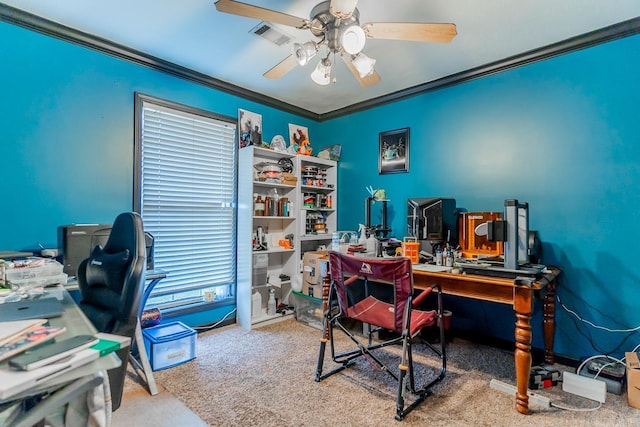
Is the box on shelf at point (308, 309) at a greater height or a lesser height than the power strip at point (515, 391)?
greater

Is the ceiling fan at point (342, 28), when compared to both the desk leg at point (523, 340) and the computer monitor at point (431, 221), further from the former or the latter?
the desk leg at point (523, 340)

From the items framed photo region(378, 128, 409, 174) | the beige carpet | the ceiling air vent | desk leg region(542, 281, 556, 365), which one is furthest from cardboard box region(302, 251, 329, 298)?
the ceiling air vent

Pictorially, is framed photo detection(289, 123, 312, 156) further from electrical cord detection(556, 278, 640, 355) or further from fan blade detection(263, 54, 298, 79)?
electrical cord detection(556, 278, 640, 355)

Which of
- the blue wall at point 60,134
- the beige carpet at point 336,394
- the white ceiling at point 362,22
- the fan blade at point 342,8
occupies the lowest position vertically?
the beige carpet at point 336,394

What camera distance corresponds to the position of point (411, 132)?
11.1 feet

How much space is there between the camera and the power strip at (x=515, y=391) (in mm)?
1906

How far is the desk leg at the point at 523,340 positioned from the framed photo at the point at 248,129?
105 inches

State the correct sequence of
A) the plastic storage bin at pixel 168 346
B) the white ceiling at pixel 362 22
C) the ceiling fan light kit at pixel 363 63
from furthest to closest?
the plastic storage bin at pixel 168 346 → the white ceiling at pixel 362 22 → the ceiling fan light kit at pixel 363 63

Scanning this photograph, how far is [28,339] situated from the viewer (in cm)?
89

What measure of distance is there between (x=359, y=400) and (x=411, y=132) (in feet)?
8.33

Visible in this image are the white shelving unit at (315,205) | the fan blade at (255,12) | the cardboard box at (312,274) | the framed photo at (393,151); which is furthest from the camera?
the white shelving unit at (315,205)

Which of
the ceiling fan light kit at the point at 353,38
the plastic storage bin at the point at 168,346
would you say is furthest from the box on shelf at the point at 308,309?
the ceiling fan light kit at the point at 353,38

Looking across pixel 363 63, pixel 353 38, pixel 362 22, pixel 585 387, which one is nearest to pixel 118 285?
pixel 353 38

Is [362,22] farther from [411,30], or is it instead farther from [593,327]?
[593,327]
